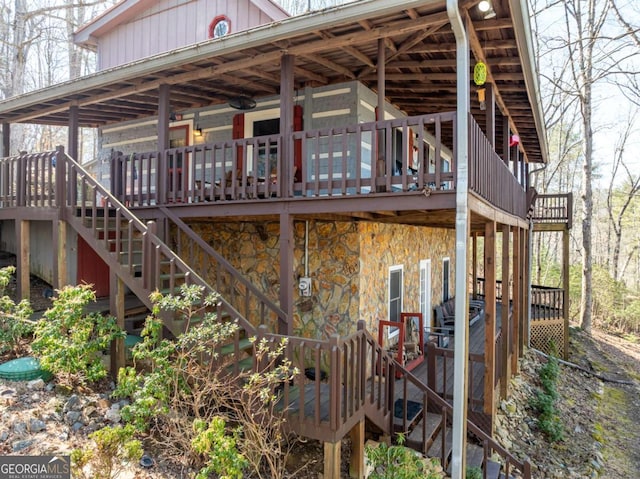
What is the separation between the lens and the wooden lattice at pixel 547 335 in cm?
1276

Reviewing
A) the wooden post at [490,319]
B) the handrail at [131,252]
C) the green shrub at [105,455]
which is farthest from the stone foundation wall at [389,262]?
the green shrub at [105,455]

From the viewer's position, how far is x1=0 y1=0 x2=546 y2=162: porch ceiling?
513cm

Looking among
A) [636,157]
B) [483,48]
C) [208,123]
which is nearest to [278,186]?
[483,48]

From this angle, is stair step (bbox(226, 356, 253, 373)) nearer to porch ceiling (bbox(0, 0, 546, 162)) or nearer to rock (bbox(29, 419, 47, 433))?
rock (bbox(29, 419, 47, 433))

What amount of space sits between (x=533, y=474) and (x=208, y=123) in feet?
28.9

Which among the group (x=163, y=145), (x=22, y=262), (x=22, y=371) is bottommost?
(x=22, y=371)

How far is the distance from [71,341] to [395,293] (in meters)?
5.96

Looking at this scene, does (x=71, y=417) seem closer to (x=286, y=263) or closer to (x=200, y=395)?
(x=200, y=395)

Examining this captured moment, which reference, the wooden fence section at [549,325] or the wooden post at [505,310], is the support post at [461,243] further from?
the wooden fence section at [549,325]

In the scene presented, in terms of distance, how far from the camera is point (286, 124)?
19.2 feet

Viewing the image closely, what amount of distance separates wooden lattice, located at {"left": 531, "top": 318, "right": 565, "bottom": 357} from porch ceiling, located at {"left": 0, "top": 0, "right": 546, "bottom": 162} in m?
6.15

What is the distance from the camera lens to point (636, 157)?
24.7m

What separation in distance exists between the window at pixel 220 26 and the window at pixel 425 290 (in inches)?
285

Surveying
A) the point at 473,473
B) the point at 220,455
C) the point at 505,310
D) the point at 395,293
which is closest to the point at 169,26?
the point at 395,293
